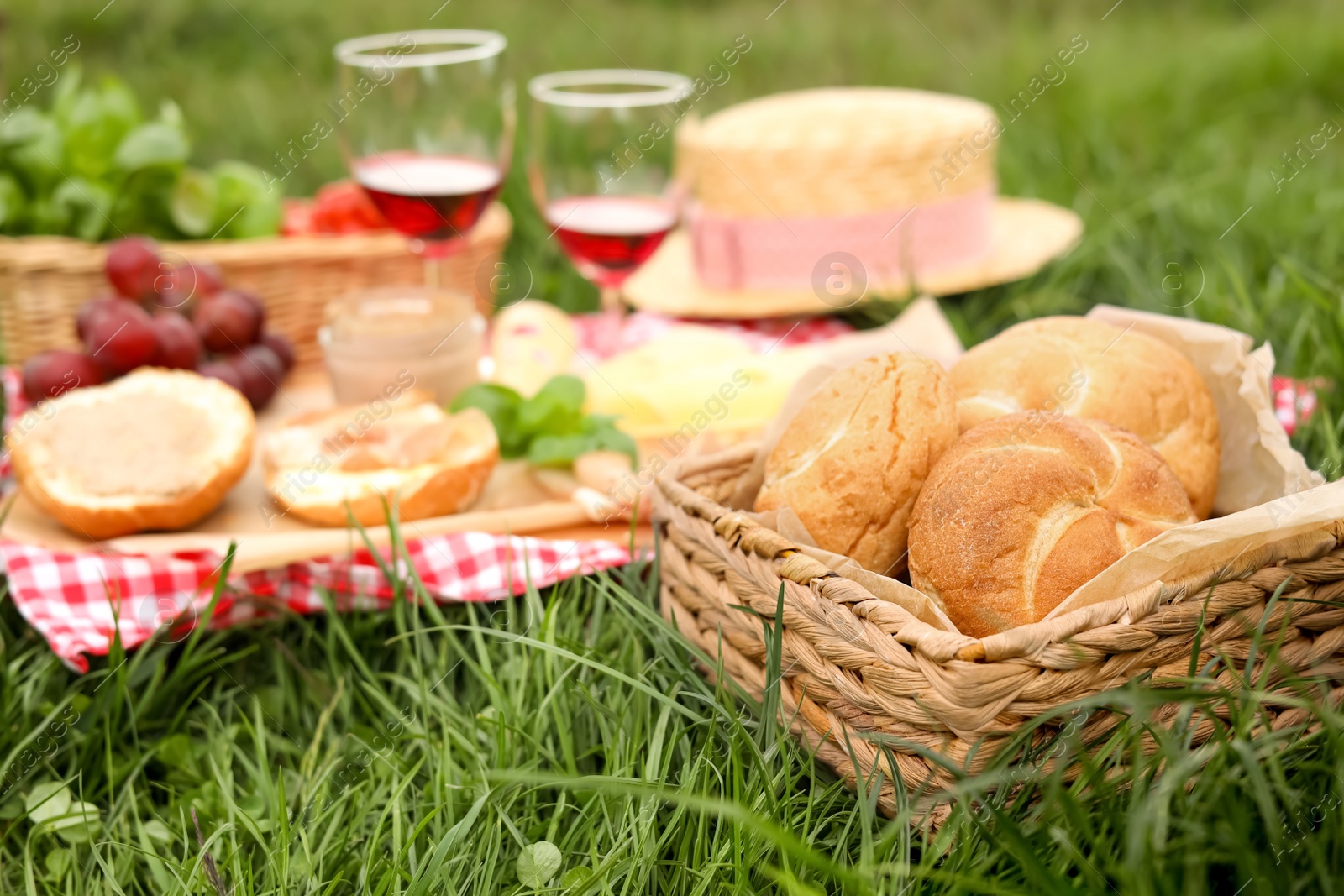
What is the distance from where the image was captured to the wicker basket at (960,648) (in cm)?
109

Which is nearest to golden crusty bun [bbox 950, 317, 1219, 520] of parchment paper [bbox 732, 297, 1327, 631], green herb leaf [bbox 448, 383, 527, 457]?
parchment paper [bbox 732, 297, 1327, 631]

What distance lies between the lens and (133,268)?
7.71 ft

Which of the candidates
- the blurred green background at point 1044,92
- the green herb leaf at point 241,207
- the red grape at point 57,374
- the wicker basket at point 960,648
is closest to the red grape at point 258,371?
the red grape at point 57,374

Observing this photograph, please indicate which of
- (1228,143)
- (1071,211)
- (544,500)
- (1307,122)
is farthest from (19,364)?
(1307,122)

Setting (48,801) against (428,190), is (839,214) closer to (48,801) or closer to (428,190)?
(428,190)

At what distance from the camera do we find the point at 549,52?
5121 mm

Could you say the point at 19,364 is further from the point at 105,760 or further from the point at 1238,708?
the point at 1238,708

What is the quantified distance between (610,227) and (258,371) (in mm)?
805

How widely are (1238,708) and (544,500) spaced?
3.83 feet

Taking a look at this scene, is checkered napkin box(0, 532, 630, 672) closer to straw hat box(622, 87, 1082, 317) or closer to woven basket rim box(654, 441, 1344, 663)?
woven basket rim box(654, 441, 1344, 663)

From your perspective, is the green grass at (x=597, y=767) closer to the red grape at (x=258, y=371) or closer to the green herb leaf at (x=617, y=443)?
the green herb leaf at (x=617, y=443)

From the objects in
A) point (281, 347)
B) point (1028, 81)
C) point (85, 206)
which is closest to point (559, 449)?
point (281, 347)

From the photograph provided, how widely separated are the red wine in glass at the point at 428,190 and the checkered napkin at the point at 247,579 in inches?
30.6

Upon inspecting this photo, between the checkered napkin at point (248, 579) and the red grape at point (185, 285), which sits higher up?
the red grape at point (185, 285)
